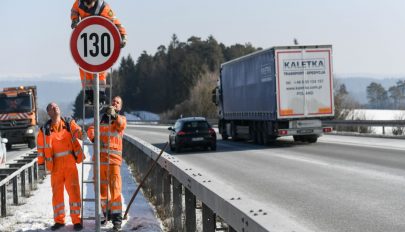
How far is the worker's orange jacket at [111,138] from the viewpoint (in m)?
8.12

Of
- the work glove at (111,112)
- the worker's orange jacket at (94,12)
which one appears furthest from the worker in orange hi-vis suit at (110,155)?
the worker's orange jacket at (94,12)

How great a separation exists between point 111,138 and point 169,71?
422ft

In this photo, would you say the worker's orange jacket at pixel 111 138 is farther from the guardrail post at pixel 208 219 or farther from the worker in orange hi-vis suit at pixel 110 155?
the guardrail post at pixel 208 219

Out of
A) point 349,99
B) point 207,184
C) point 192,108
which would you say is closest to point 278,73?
point 207,184

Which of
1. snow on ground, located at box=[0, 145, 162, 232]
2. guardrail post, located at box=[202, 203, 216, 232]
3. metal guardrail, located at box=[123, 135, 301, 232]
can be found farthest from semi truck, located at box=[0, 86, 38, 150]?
guardrail post, located at box=[202, 203, 216, 232]

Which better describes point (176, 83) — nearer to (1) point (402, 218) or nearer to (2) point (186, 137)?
(2) point (186, 137)

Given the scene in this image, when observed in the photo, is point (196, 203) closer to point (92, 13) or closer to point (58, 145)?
point (58, 145)

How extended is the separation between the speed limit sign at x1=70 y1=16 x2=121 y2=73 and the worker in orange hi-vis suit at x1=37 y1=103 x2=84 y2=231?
160 cm

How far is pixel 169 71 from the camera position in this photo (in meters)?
136

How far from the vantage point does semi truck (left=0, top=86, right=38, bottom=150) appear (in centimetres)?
2881

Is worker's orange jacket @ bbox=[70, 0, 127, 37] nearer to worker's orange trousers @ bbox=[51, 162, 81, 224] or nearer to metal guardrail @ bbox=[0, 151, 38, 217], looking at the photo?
worker's orange trousers @ bbox=[51, 162, 81, 224]

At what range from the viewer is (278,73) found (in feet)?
78.4

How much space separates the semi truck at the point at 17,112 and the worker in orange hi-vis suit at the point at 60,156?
70.2 ft

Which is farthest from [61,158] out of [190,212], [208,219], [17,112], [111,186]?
[17,112]
